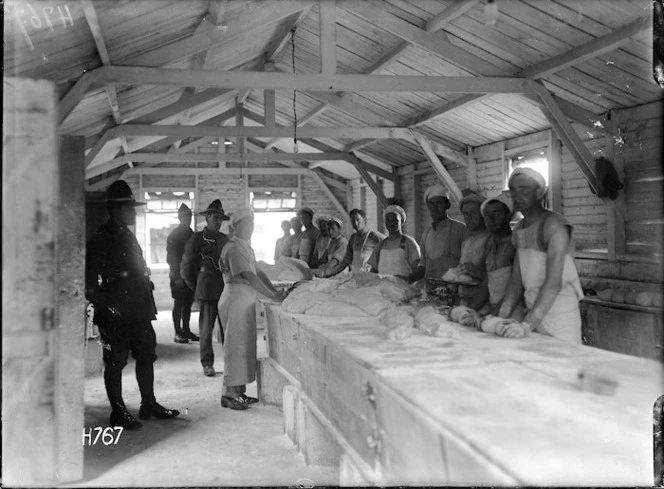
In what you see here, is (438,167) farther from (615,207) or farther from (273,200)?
(273,200)

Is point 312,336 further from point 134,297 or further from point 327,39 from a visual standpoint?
point 327,39

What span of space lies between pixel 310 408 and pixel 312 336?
45cm

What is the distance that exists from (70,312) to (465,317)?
94.8 inches

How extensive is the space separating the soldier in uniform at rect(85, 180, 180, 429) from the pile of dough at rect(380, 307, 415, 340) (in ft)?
7.05

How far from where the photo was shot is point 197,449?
14.2 ft

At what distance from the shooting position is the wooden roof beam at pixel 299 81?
18.5 ft

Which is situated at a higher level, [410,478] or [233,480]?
[410,478]

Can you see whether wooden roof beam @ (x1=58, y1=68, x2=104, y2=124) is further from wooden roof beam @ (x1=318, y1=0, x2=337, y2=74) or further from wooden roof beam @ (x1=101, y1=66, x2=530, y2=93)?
wooden roof beam @ (x1=318, y1=0, x2=337, y2=74)

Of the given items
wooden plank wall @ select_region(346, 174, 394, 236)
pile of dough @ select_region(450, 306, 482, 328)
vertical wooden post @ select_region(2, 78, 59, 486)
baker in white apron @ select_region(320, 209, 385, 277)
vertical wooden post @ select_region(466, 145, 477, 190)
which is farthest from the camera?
wooden plank wall @ select_region(346, 174, 394, 236)

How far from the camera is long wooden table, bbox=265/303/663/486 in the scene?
1.63 metres

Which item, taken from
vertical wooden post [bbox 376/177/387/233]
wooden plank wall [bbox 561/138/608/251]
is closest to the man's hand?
wooden plank wall [bbox 561/138/608/251]

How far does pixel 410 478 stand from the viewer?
2082mm

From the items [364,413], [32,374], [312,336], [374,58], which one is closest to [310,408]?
[312,336]

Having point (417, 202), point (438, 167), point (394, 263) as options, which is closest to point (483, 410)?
point (394, 263)
